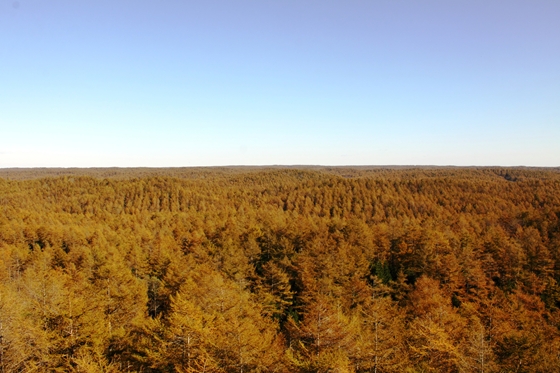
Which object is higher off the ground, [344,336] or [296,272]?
Answer: [344,336]

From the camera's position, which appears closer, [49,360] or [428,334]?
[49,360]

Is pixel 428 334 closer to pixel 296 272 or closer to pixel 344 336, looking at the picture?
pixel 344 336

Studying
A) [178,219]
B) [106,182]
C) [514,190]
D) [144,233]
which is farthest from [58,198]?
[514,190]

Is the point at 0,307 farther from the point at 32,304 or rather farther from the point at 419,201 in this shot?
the point at 419,201

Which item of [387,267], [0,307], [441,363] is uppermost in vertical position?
[0,307]

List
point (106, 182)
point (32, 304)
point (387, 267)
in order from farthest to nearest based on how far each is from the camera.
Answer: point (106, 182)
point (387, 267)
point (32, 304)

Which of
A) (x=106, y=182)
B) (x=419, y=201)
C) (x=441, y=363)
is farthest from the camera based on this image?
(x=106, y=182)
